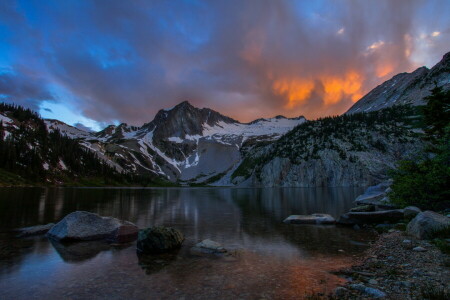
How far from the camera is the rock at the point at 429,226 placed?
1989cm

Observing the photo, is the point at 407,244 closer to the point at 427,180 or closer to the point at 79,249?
the point at 427,180

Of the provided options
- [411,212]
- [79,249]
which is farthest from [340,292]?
[411,212]

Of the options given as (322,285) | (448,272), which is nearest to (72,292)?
(322,285)

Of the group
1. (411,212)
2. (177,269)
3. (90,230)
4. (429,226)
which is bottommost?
(177,269)

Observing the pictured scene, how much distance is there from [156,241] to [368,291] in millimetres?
14195

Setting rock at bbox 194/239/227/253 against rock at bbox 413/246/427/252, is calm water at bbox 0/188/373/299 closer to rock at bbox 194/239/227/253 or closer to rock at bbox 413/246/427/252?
rock at bbox 194/239/227/253

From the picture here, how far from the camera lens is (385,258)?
1720 cm

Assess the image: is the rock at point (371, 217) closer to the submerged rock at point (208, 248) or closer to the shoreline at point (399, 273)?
the shoreline at point (399, 273)

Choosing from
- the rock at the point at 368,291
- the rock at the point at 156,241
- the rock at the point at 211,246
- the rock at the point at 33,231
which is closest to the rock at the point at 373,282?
the rock at the point at 368,291

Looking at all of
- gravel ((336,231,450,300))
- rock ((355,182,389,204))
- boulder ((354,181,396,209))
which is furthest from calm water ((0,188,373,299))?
rock ((355,182,389,204))

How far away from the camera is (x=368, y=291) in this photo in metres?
11.5

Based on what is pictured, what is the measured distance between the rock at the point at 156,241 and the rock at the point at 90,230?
14.2ft

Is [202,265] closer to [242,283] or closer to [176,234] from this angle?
[242,283]

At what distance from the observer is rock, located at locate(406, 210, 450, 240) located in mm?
19891
